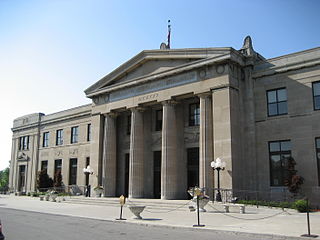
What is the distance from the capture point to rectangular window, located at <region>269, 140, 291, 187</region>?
80.8 ft

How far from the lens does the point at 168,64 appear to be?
3016cm

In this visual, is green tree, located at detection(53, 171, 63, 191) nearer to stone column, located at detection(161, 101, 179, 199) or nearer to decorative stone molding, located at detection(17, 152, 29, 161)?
decorative stone molding, located at detection(17, 152, 29, 161)

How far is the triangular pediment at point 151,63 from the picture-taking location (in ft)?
90.8

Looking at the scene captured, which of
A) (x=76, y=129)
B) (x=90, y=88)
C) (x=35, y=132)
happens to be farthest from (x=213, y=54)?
(x=35, y=132)

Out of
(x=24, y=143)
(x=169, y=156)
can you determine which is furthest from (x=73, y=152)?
(x=169, y=156)

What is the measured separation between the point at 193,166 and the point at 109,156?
921cm

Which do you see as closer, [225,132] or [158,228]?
[158,228]

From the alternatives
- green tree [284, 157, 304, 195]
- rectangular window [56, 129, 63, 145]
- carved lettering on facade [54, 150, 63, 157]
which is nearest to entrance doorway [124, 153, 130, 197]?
carved lettering on facade [54, 150, 63, 157]

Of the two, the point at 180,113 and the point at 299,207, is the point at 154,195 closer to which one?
the point at 180,113

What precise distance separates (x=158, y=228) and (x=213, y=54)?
16.1 metres

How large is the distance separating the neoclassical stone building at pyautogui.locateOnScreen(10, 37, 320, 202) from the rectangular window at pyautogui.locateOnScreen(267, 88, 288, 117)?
2.8 inches

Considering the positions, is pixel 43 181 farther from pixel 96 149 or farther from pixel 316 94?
pixel 316 94

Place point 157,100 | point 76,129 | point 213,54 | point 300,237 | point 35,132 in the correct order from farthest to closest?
point 35,132
point 76,129
point 157,100
point 213,54
point 300,237

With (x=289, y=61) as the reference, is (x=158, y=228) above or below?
below
